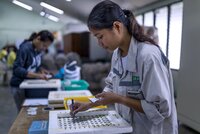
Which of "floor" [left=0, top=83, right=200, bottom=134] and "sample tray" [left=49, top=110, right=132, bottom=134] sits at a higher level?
"sample tray" [left=49, top=110, right=132, bottom=134]

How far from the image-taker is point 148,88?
33.3 inches

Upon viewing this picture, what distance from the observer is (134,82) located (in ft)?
3.05

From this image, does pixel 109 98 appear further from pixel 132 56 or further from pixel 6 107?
pixel 6 107

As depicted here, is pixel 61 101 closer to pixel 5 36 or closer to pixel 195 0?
pixel 5 36

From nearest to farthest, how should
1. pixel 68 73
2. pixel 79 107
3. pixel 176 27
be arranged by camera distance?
pixel 79 107, pixel 68 73, pixel 176 27

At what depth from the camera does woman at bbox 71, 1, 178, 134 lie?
84cm

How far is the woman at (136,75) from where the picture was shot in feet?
2.77

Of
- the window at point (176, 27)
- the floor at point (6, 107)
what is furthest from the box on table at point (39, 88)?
the window at point (176, 27)

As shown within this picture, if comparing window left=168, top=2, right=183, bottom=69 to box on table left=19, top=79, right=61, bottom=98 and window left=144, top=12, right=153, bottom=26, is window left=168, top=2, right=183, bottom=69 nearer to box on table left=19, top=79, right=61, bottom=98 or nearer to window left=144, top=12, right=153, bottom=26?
window left=144, top=12, right=153, bottom=26

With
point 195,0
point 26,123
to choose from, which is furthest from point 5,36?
point 195,0

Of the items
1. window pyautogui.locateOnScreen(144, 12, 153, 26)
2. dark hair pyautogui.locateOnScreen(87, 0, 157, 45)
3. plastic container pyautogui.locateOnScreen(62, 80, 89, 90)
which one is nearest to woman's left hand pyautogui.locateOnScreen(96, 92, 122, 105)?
dark hair pyautogui.locateOnScreen(87, 0, 157, 45)

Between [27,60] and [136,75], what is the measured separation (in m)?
1.43

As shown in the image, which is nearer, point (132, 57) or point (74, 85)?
point (132, 57)

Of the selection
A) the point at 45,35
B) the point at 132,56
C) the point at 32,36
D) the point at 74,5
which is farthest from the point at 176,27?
the point at 132,56
